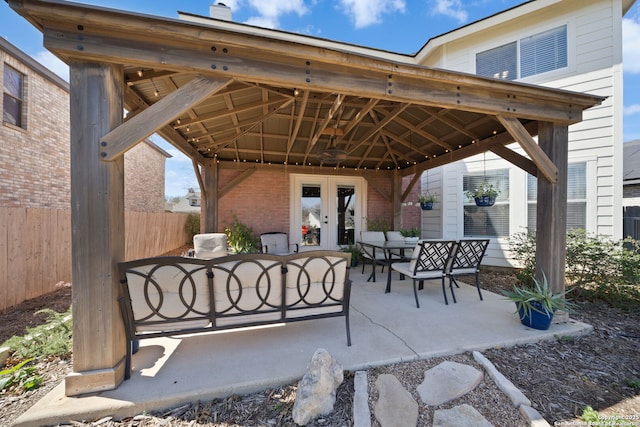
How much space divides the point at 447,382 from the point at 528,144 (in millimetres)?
2845

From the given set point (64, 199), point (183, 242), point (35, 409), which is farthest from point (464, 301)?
point (64, 199)

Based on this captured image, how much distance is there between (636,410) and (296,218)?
6578mm

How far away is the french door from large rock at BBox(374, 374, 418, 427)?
17.9 feet

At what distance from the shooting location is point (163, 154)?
14117 mm

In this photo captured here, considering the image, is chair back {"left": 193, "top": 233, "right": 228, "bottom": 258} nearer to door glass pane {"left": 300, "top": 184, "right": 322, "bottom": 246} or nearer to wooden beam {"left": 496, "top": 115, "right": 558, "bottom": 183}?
door glass pane {"left": 300, "top": 184, "right": 322, "bottom": 246}

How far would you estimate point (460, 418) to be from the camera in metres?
1.69

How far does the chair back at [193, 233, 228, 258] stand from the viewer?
16.8 feet

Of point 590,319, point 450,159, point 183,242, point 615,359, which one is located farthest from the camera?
point 183,242

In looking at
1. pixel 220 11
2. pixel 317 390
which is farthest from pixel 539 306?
pixel 220 11

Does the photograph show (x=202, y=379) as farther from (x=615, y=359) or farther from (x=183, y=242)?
(x=183, y=242)

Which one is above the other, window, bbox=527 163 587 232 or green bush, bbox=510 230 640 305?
window, bbox=527 163 587 232

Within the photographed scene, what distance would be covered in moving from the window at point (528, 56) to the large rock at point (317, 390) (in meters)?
7.16

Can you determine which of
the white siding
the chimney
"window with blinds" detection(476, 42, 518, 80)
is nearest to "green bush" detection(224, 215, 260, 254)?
the chimney

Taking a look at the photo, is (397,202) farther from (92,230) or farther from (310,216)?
(92,230)
